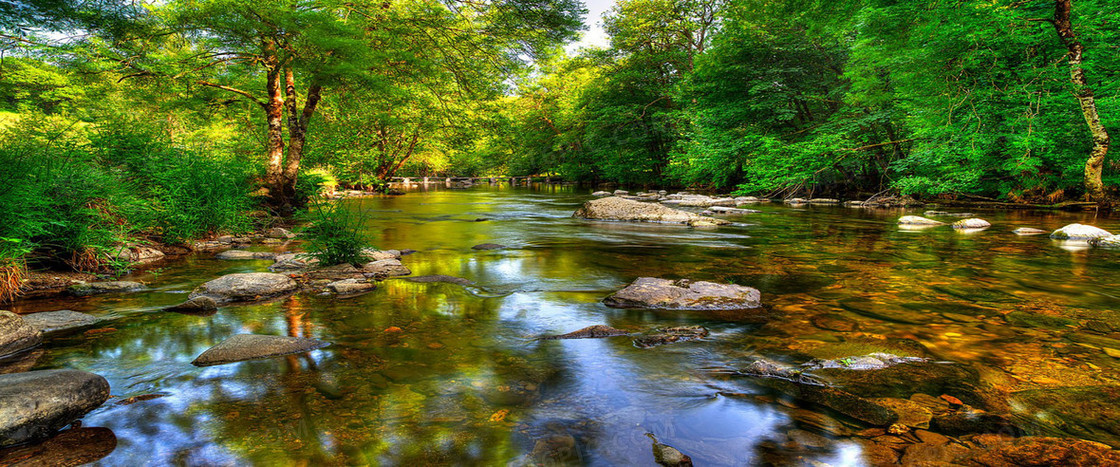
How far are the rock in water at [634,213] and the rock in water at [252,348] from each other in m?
9.80

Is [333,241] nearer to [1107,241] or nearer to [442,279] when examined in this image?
[442,279]

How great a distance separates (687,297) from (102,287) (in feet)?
18.9

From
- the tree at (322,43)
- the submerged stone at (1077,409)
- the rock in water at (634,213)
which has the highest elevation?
the tree at (322,43)

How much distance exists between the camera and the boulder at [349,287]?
16.4ft

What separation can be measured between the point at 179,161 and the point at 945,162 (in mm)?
19445

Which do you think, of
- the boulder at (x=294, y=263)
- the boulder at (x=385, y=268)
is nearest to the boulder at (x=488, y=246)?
the boulder at (x=385, y=268)

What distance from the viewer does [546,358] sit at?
3275mm

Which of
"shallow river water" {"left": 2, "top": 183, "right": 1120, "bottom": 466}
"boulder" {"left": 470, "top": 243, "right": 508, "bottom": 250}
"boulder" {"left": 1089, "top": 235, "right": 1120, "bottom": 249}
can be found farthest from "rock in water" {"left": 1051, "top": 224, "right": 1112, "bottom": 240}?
"boulder" {"left": 470, "top": 243, "right": 508, "bottom": 250}

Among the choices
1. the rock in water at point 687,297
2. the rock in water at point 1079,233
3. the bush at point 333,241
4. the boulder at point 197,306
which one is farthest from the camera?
the rock in water at point 1079,233

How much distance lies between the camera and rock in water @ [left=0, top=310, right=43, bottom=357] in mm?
3115

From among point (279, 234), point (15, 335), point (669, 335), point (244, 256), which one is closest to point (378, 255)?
point (244, 256)

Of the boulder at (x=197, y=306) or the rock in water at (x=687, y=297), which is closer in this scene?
the boulder at (x=197, y=306)

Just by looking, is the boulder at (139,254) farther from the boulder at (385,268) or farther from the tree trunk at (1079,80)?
the tree trunk at (1079,80)

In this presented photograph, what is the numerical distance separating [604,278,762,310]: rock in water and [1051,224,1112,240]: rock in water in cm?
762
